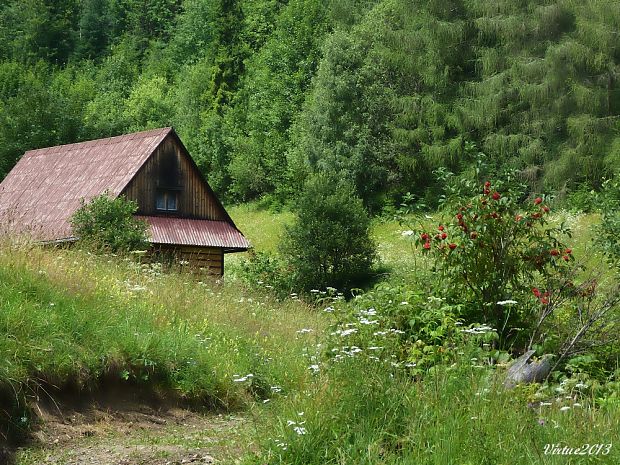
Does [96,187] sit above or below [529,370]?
above

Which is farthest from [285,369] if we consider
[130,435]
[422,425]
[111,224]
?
[111,224]

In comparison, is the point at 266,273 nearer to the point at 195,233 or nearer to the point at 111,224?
the point at 195,233

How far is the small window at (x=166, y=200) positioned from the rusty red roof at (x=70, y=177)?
1.55 metres

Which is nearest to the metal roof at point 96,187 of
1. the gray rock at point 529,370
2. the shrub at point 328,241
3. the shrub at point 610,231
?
the shrub at point 328,241

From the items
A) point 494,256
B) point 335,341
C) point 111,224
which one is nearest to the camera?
point 335,341

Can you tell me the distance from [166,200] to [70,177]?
3580 millimetres

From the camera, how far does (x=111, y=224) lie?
2078 centimetres

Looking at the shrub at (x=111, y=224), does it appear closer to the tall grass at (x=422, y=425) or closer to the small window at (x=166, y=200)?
the small window at (x=166, y=200)

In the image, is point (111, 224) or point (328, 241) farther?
point (328, 241)

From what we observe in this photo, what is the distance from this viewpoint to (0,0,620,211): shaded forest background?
42.7 m

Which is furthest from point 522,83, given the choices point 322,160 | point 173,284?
point 173,284

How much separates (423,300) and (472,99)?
38.1m

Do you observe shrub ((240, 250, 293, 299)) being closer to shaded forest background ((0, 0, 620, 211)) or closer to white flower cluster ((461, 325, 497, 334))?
shaded forest background ((0, 0, 620, 211))

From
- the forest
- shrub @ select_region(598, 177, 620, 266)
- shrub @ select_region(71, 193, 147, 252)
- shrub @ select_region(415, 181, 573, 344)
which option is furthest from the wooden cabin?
shrub @ select_region(415, 181, 573, 344)
